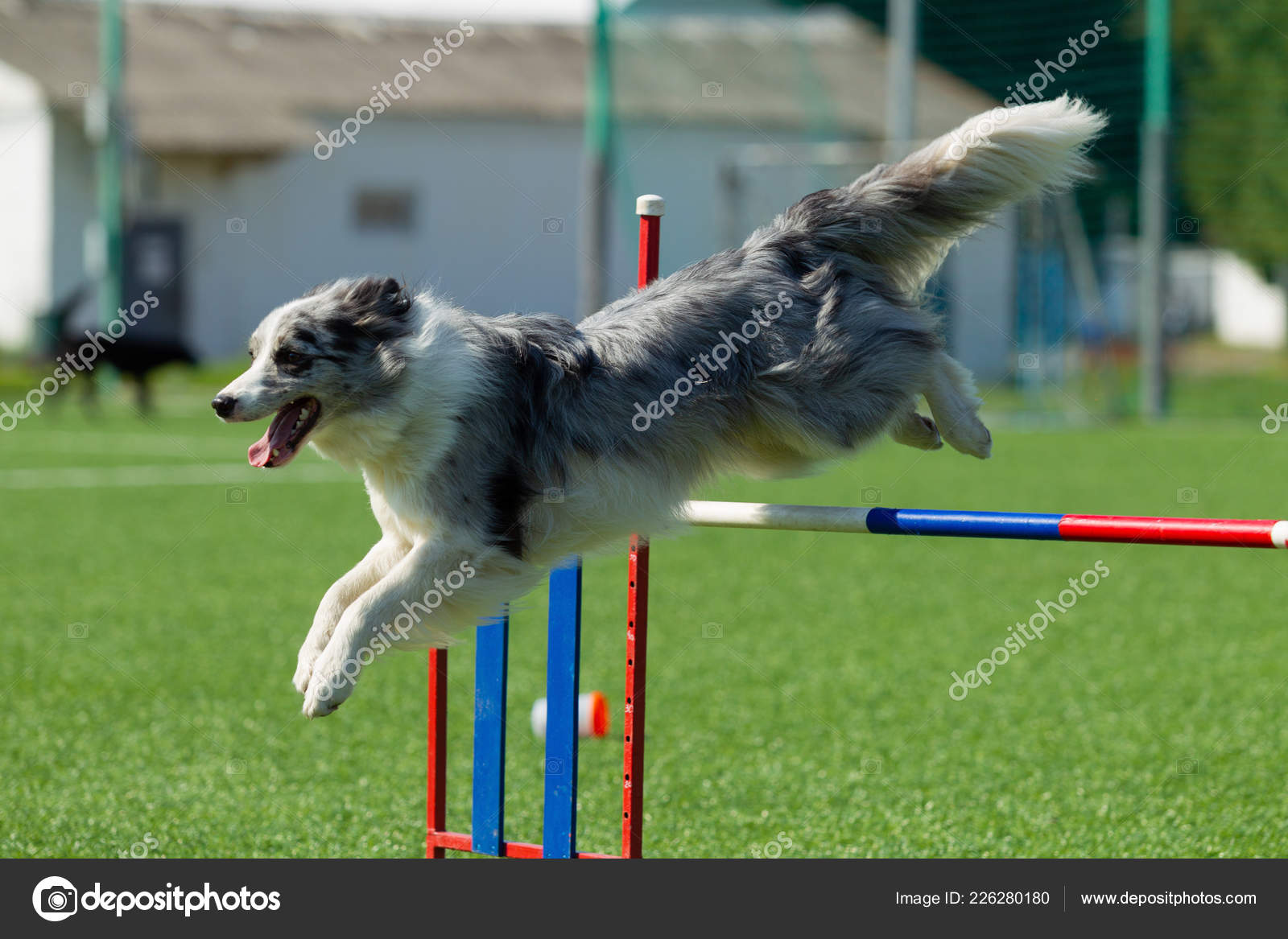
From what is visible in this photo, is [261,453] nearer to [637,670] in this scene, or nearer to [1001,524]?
[637,670]

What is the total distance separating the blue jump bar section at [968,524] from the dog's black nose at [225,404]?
1.38 m

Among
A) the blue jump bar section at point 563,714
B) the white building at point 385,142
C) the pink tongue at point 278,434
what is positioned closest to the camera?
the pink tongue at point 278,434

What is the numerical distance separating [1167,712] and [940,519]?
285 centimetres

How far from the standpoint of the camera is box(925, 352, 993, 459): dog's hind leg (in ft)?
13.0

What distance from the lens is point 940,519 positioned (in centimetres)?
334

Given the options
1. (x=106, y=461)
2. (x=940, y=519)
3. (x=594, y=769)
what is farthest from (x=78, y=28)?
(x=940, y=519)

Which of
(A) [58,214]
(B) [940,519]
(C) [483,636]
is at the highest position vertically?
(A) [58,214]

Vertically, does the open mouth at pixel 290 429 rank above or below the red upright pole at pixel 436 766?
above

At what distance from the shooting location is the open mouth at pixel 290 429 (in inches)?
130

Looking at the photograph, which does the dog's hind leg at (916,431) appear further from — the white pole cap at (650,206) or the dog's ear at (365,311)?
the dog's ear at (365,311)

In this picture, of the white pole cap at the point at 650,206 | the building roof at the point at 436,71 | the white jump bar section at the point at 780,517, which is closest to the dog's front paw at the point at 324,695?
the white jump bar section at the point at 780,517

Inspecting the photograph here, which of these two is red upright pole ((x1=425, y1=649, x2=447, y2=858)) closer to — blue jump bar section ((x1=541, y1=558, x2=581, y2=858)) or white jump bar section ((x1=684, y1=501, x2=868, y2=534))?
blue jump bar section ((x1=541, y1=558, x2=581, y2=858))

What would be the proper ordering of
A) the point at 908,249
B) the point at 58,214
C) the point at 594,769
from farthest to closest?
the point at 58,214 → the point at 594,769 → the point at 908,249
